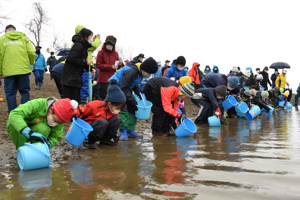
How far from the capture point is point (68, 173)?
255 cm

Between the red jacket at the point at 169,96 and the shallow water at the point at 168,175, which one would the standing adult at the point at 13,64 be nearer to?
the shallow water at the point at 168,175

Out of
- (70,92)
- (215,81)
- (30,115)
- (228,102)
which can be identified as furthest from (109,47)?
(30,115)

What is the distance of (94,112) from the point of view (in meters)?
3.79

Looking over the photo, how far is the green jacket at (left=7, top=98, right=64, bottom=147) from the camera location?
277 cm

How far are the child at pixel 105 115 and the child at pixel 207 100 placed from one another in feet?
9.62

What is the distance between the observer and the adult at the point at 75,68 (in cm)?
467

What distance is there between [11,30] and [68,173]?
3284 millimetres

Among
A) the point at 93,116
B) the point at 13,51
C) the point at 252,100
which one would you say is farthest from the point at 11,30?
the point at 252,100

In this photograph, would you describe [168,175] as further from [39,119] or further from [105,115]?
[105,115]

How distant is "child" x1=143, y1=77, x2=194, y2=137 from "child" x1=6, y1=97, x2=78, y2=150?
6.12ft

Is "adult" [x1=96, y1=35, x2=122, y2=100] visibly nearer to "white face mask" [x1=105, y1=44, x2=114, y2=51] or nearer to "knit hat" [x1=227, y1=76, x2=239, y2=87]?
"white face mask" [x1=105, y1=44, x2=114, y2=51]

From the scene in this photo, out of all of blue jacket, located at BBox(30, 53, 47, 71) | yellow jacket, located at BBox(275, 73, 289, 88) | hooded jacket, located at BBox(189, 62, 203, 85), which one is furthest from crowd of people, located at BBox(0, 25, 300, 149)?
yellow jacket, located at BBox(275, 73, 289, 88)

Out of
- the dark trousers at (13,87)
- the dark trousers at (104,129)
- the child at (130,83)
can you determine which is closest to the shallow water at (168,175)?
the dark trousers at (104,129)

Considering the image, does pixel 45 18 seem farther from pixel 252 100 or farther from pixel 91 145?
pixel 91 145
